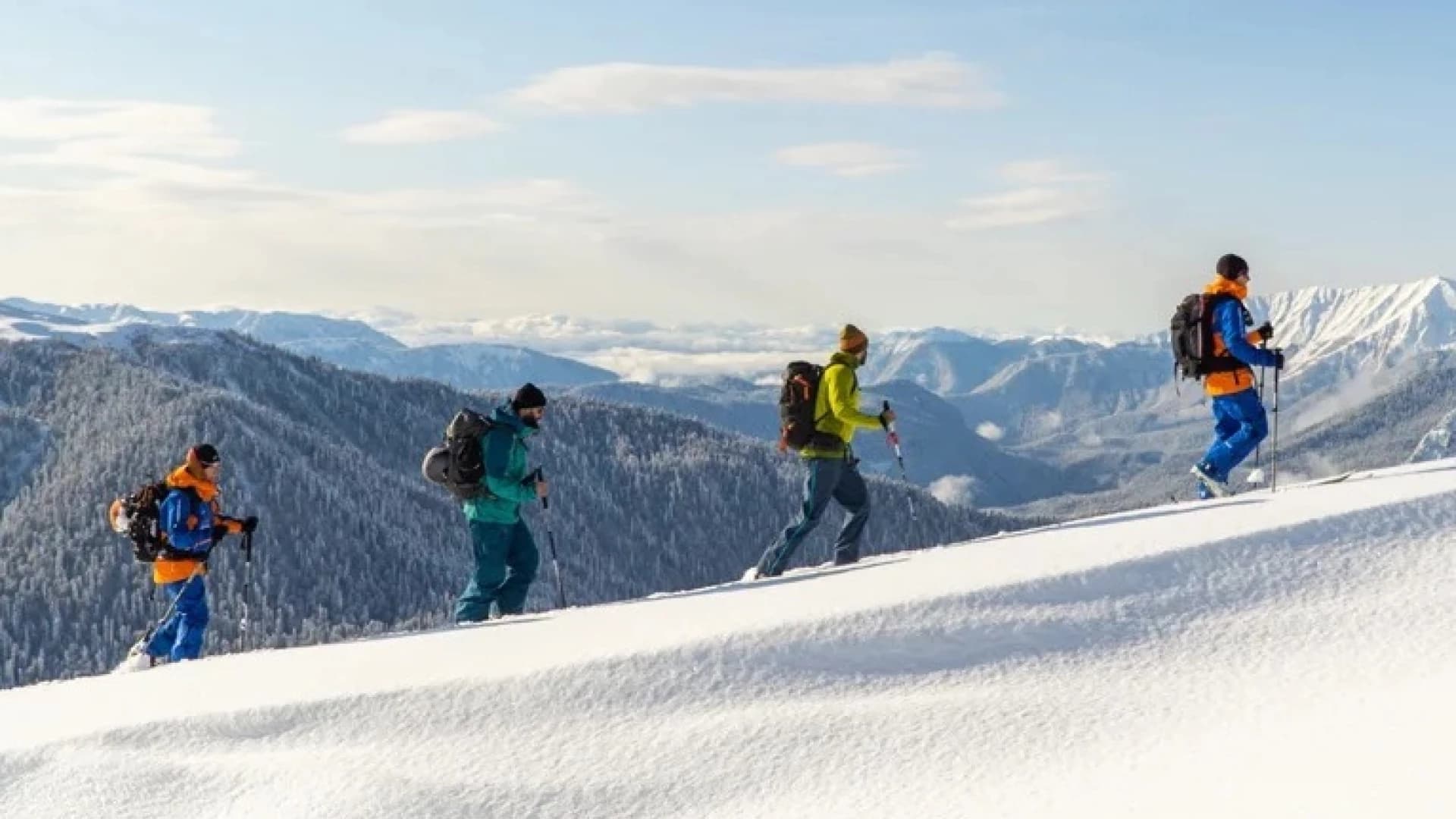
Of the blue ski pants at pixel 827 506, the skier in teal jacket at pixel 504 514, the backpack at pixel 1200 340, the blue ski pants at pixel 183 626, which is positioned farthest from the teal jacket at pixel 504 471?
the backpack at pixel 1200 340

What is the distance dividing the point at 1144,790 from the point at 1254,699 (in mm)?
1652

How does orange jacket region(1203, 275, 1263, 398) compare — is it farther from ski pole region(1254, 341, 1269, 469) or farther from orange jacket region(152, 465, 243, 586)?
orange jacket region(152, 465, 243, 586)

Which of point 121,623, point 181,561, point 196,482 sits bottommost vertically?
point 121,623

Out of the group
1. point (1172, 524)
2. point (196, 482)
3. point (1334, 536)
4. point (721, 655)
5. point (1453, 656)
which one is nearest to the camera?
point (1453, 656)

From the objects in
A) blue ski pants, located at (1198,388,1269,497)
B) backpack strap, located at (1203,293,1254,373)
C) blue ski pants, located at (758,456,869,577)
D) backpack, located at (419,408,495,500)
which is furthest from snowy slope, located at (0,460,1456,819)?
backpack strap, located at (1203,293,1254,373)

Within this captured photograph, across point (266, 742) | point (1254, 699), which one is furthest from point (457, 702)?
point (1254, 699)

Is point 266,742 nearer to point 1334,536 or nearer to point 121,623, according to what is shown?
point 1334,536

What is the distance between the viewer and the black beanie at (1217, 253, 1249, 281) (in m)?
15.2

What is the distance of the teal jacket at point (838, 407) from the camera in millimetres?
14367

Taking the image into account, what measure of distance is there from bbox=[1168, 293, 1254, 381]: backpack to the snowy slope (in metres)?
4.20

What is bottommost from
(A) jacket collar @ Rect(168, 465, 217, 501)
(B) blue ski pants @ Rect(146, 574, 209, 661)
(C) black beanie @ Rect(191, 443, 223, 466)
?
(B) blue ski pants @ Rect(146, 574, 209, 661)

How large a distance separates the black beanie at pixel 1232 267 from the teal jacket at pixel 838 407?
468 centimetres

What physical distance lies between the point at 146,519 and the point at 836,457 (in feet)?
26.9

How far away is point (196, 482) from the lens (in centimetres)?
1489
